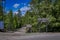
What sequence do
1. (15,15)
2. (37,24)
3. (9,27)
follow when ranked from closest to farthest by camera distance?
(37,24), (9,27), (15,15)

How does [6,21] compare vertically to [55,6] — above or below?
below

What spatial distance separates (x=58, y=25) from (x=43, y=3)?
295 centimetres

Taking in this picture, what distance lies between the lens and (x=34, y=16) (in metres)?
19.3

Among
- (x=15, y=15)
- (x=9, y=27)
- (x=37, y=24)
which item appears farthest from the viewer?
(x=15, y=15)

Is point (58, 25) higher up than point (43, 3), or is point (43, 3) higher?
point (43, 3)

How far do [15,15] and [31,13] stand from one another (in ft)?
12.4

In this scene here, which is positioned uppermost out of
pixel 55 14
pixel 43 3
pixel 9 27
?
pixel 43 3

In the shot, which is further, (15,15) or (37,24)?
(15,15)

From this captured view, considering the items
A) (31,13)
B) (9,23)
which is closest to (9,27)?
(9,23)

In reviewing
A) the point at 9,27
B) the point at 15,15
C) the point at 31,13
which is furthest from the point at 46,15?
the point at 15,15

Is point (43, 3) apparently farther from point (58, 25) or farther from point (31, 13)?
point (58, 25)

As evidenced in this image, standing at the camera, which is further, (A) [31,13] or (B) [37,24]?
(A) [31,13]

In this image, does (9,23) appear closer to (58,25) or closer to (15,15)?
(15,15)

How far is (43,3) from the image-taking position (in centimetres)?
1966
